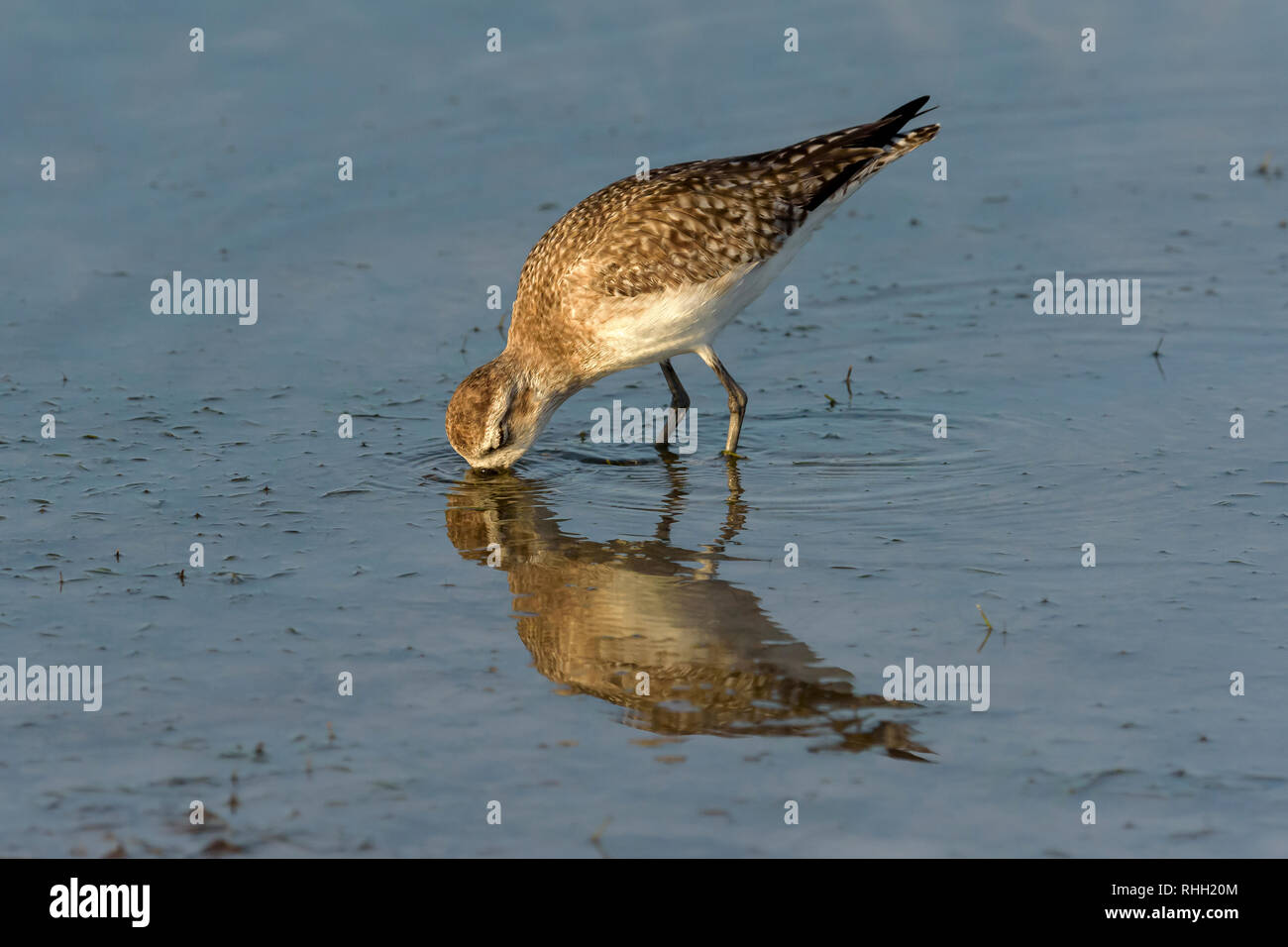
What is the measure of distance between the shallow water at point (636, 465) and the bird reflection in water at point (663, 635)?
0.11 feet

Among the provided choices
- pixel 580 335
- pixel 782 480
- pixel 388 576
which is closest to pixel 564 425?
pixel 580 335

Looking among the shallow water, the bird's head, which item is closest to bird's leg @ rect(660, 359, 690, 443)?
the shallow water

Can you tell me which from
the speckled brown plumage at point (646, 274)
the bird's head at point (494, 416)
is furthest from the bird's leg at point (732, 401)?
the bird's head at point (494, 416)

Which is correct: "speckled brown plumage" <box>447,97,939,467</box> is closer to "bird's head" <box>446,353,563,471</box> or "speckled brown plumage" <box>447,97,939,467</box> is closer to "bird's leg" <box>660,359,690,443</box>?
"bird's head" <box>446,353,563,471</box>

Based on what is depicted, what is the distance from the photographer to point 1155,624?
775cm

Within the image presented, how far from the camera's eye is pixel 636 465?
34.5 ft

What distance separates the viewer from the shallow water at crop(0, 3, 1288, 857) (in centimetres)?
644

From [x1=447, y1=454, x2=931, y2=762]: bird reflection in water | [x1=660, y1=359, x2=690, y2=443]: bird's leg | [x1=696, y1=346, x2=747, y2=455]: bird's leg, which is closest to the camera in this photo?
[x1=447, y1=454, x2=931, y2=762]: bird reflection in water

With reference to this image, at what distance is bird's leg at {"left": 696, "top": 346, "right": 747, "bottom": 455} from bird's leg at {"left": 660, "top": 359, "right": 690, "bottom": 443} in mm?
474

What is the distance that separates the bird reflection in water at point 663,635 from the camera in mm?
6938

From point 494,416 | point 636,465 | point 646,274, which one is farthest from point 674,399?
point 494,416

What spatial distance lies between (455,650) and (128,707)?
1517 millimetres
